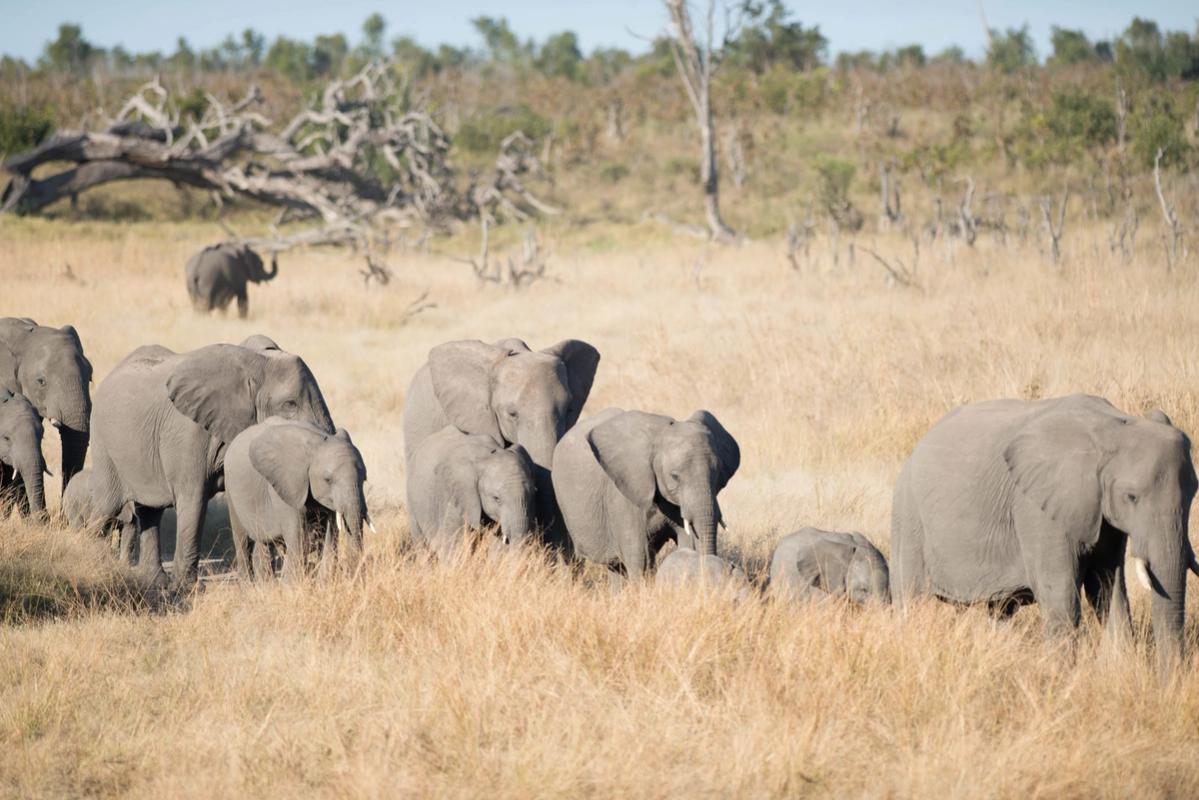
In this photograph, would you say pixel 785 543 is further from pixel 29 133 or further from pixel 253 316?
pixel 29 133

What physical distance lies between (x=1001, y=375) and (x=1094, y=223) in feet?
40.1

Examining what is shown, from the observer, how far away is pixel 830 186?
2820cm

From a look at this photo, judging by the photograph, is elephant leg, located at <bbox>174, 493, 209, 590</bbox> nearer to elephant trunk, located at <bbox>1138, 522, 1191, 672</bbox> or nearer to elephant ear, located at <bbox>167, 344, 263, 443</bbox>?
elephant ear, located at <bbox>167, 344, 263, 443</bbox>

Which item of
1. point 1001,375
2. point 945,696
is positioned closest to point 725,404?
point 1001,375

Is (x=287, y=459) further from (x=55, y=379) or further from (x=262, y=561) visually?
(x=55, y=379)

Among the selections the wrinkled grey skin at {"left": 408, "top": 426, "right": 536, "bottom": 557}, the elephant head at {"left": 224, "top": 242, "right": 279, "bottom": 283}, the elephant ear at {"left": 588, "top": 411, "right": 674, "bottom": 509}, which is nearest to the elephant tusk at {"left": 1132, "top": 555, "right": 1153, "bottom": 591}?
the elephant ear at {"left": 588, "top": 411, "right": 674, "bottom": 509}

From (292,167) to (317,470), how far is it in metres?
24.2

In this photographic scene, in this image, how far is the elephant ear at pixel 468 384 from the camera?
8.45m

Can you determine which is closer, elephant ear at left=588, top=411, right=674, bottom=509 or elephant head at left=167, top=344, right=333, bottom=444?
elephant ear at left=588, top=411, right=674, bottom=509

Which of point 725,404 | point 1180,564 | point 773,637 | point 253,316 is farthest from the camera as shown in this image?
point 253,316

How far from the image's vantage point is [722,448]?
7168mm

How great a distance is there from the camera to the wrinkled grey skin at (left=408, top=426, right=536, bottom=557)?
23.4 ft

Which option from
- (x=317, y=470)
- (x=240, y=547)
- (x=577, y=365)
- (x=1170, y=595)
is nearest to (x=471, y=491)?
(x=317, y=470)

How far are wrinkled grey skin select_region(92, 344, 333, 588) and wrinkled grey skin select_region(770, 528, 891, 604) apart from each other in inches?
114
